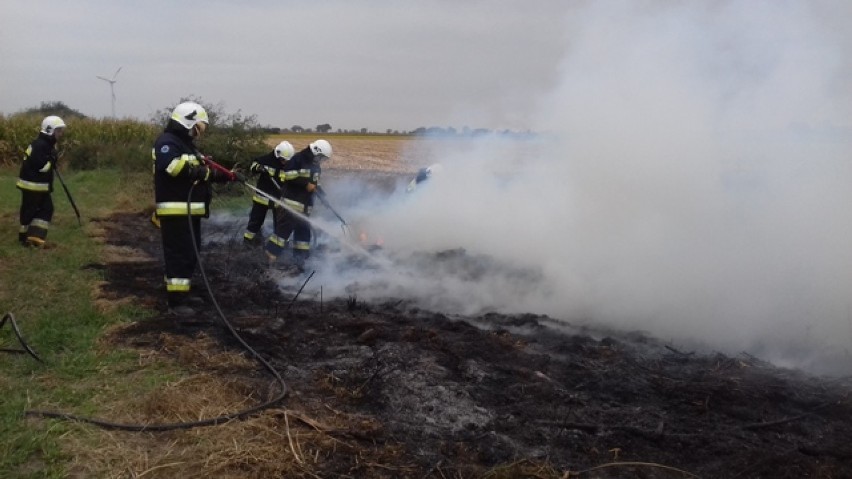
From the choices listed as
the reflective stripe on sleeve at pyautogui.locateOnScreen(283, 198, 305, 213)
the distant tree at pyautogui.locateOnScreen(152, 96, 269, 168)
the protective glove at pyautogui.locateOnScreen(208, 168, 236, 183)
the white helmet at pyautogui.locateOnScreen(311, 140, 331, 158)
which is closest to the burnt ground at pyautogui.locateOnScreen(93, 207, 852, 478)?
the protective glove at pyautogui.locateOnScreen(208, 168, 236, 183)

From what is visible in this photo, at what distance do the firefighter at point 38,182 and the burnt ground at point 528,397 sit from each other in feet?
11.8

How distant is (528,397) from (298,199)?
633cm

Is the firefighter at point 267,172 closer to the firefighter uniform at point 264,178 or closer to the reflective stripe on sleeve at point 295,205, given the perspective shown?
the firefighter uniform at point 264,178

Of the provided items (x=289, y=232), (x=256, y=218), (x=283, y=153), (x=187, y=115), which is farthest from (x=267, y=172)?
(x=187, y=115)

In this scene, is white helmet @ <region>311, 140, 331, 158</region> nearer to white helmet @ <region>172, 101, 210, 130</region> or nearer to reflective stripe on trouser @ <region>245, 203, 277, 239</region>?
reflective stripe on trouser @ <region>245, 203, 277, 239</region>

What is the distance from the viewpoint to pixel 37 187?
376 inches

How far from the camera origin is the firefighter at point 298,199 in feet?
32.7

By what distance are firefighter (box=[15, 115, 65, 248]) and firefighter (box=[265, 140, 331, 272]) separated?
131 inches

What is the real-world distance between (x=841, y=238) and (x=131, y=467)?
698cm

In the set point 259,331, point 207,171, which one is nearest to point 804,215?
point 259,331

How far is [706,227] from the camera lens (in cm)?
759

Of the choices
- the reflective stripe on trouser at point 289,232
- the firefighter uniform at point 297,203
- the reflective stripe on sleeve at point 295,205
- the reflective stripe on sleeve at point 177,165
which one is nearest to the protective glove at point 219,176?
the reflective stripe on sleeve at point 177,165

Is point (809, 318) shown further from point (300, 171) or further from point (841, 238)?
point (300, 171)

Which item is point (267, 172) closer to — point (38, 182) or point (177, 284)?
point (38, 182)
